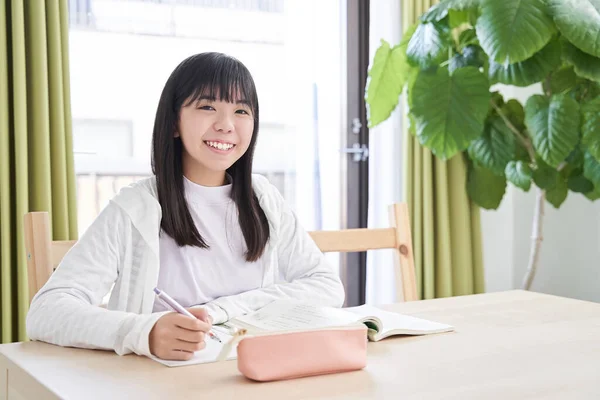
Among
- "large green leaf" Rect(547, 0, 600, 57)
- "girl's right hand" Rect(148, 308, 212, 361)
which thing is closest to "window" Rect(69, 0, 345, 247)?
"large green leaf" Rect(547, 0, 600, 57)

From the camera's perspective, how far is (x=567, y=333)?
1199 millimetres

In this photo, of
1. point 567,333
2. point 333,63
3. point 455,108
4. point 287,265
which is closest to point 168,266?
point 287,265

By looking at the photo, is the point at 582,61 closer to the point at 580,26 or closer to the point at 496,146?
the point at 580,26

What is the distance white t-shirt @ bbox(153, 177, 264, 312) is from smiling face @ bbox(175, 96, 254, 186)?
8cm

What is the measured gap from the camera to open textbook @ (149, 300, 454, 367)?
3.56 feet

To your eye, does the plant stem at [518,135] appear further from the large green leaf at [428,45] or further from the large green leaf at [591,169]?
the large green leaf at [428,45]

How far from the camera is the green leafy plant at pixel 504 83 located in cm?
239

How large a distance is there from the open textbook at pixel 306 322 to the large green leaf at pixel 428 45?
5.41 ft

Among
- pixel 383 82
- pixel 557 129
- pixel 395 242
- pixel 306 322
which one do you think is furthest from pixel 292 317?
pixel 383 82

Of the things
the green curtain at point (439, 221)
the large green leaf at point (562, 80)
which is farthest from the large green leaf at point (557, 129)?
the green curtain at point (439, 221)

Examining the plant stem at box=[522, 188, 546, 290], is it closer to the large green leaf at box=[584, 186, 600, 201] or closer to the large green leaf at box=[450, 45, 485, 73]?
the large green leaf at box=[584, 186, 600, 201]

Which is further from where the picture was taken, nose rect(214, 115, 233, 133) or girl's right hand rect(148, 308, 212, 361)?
nose rect(214, 115, 233, 133)

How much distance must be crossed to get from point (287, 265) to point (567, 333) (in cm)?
56

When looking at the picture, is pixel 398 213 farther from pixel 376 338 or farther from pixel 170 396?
pixel 170 396
